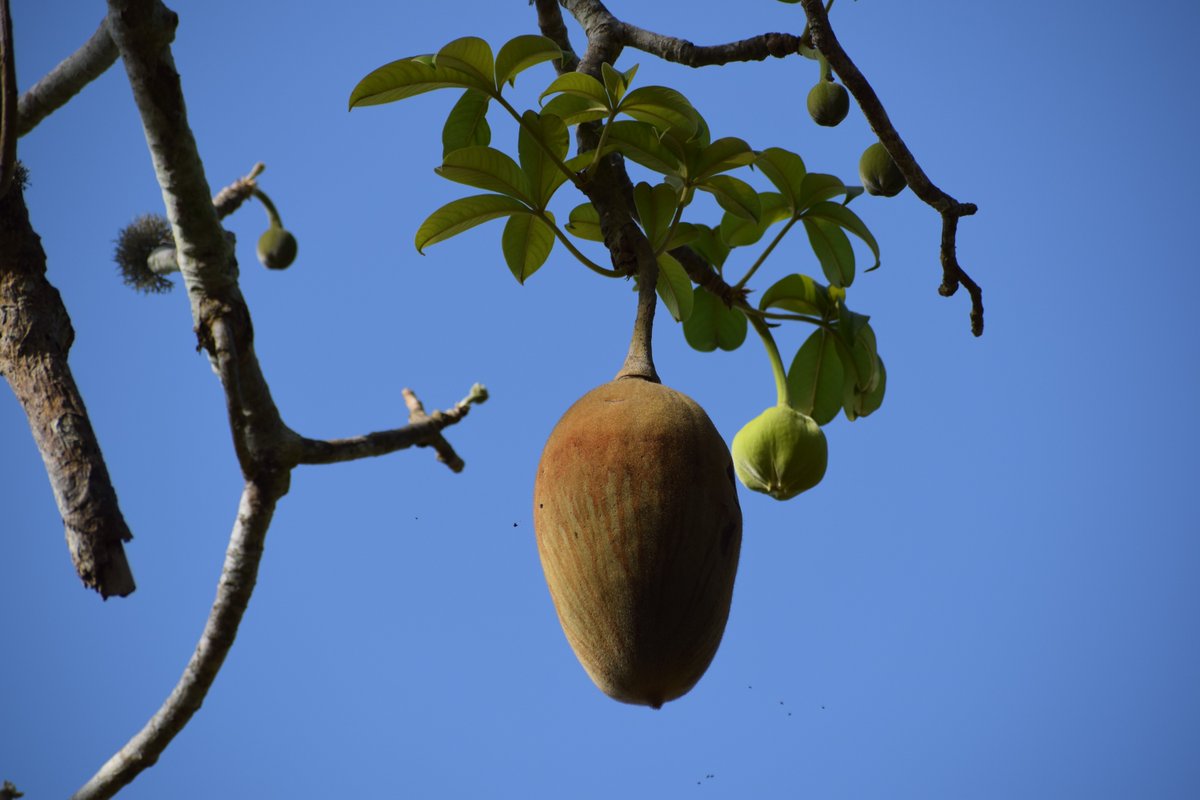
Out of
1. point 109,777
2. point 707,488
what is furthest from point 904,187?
point 109,777

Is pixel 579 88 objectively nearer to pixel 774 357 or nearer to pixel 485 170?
pixel 485 170

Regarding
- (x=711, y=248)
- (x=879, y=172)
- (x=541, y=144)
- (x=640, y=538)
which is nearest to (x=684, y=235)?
(x=711, y=248)

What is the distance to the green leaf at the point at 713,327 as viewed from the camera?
1795 mm

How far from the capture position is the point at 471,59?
1284mm

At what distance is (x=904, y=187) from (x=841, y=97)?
174mm

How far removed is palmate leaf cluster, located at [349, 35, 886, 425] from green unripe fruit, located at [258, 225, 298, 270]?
1.13 meters

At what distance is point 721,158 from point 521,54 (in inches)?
10.4

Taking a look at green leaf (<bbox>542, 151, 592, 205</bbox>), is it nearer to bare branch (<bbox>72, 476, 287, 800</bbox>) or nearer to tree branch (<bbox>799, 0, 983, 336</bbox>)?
tree branch (<bbox>799, 0, 983, 336</bbox>)

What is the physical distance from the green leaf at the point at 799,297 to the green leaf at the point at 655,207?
0.36 meters

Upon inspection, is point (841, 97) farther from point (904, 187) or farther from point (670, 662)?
point (670, 662)

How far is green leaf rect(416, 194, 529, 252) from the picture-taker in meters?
1.39

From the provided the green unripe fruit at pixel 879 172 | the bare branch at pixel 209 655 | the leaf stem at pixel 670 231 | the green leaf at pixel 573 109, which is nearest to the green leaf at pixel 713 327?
the green unripe fruit at pixel 879 172

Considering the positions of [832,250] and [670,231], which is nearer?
[670,231]

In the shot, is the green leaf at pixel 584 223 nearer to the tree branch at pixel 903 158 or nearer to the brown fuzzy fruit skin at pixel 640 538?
the tree branch at pixel 903 158
